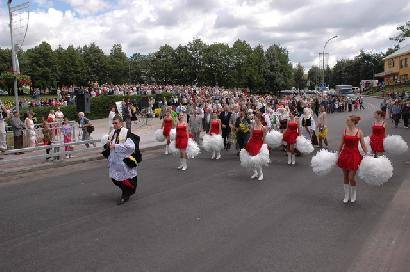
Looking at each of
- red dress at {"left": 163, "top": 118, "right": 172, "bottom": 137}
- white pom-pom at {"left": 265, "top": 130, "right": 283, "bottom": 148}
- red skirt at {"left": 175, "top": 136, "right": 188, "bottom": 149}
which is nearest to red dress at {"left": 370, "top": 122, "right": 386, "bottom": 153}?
white pom-pom at {"left": 265, "top": 130, "right": 283, "bottom": 148}

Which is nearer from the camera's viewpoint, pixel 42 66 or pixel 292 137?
pixel 292 137

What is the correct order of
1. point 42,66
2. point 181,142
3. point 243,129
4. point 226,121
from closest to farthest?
1. point 181,142
2. point 243,129
3. point 226,121
4. point 42,66

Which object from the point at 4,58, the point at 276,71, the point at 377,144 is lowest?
the point at 377,144

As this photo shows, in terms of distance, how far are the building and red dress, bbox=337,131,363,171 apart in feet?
268

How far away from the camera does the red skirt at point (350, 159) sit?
9.14m

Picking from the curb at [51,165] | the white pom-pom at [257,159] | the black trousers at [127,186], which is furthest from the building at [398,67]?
the black trousers at [127,186]

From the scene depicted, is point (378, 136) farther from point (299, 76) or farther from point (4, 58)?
point (299, 76)

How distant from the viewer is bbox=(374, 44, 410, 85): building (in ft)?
291

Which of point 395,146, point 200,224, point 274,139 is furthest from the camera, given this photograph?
point 274,139

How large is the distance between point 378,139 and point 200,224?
753 cm

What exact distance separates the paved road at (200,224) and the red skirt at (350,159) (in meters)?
0.80

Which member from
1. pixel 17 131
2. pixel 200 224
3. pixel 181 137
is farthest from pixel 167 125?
pixel 200 224

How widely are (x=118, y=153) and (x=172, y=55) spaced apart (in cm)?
7325

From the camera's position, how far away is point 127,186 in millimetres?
9641
